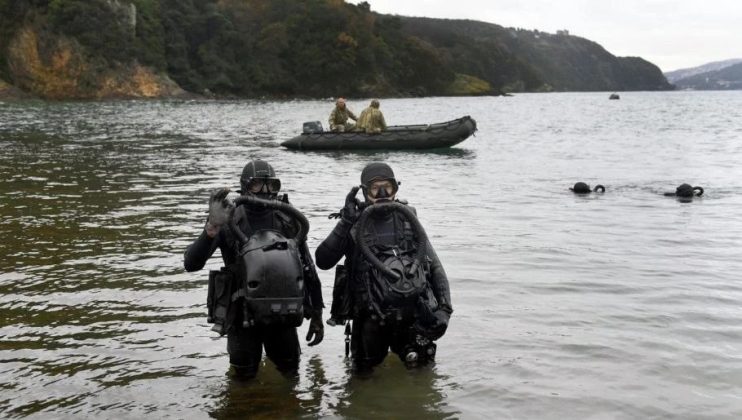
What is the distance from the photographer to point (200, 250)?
5.44m

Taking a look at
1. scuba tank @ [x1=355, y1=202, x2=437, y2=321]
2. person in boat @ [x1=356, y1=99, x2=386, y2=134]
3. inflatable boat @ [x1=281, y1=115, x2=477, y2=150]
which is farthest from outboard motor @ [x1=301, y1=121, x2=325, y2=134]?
scuba tank @ [x1=355, y1=202, x2=437, y2=321]

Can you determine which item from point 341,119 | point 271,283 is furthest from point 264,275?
point 341,119

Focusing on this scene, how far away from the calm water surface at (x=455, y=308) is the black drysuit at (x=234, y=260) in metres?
0.41

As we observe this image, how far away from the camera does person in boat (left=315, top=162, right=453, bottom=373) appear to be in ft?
17.5

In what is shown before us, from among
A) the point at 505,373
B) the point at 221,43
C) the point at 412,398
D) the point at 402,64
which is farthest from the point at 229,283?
the point at 402,64

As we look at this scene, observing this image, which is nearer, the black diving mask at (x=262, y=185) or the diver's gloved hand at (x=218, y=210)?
the diver's gloved hand at (x=218, y=210)

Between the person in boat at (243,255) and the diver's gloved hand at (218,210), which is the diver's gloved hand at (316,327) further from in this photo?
the diver's gloved hand at (218,210)

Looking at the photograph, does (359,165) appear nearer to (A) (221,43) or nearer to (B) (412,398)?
(B) (412,398)

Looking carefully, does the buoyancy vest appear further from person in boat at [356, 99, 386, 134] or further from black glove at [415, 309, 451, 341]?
person in boat at [356, 99, 386, 134]

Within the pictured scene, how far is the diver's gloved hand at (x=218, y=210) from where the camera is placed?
5230 millimetres

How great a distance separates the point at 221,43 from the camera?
129 metres

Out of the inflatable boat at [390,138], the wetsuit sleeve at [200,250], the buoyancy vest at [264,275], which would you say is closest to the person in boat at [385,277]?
the buoyancy vest at [264,275]

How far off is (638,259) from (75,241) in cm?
864

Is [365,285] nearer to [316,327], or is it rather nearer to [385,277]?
[385,277]
